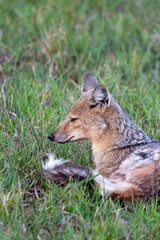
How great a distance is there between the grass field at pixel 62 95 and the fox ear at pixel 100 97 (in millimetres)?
738

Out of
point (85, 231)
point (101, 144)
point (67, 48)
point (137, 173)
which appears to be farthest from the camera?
point (67, 48)

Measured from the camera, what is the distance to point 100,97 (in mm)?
5090

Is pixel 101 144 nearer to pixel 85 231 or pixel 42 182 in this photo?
pixel 42 182

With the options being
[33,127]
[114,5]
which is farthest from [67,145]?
[114,5]

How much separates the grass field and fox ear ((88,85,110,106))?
738 millimetres

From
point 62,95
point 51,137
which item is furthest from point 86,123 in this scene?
point 62,95

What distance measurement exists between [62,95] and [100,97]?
5.88 ft

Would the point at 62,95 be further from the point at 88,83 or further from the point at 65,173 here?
the point at 65,173

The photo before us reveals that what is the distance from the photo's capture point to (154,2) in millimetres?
10969

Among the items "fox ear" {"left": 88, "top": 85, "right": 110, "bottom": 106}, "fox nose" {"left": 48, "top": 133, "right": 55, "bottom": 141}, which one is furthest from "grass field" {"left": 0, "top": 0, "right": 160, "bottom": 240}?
"fox ear" {"left": 88, "top": 85, "right": 110, "bottom": 106}

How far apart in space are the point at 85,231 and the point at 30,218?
595 millimetres

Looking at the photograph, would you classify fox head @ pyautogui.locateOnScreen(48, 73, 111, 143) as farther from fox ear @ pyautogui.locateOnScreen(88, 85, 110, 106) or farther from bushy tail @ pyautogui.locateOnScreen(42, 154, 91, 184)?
bushy tail @ pyautogui.locateOnScreen(42, 154, 91, 184)

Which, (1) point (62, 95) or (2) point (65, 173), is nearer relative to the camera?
(2) point (65, 173)

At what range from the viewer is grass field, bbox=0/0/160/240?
151 inches
